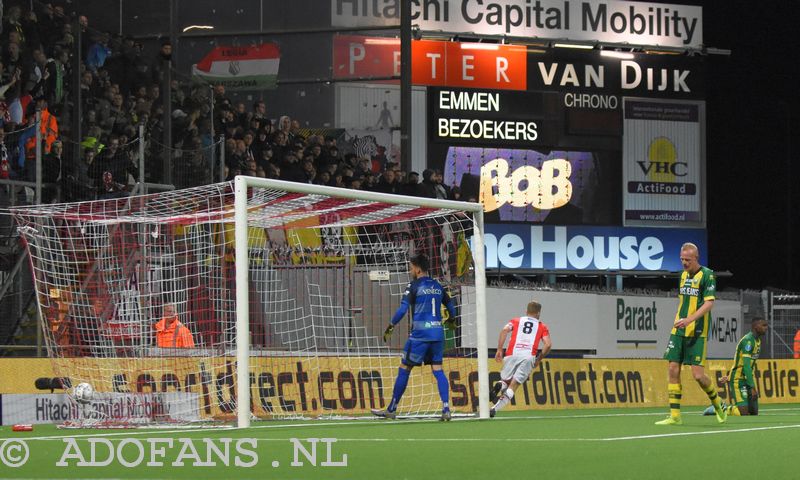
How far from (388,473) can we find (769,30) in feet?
120

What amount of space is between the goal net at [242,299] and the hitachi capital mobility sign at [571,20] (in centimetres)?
1288

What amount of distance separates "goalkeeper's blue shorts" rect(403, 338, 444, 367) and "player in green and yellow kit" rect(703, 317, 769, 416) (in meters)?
4.71

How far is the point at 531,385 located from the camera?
23656mm

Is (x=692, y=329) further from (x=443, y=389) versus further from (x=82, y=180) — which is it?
(x=82, y=180)

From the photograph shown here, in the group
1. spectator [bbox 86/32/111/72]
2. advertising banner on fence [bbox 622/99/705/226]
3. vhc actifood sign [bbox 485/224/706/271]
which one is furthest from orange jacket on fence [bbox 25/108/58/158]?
advertising banner on fence [bbox 622/99/705/226]

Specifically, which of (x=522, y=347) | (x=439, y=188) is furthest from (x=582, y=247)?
(x=522, y=347)

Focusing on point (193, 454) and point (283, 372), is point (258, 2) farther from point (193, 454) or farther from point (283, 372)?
point (193, 454)

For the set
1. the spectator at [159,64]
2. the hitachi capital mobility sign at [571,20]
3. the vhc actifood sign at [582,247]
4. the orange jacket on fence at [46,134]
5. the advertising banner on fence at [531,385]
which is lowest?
the advertising banner on fence at [531,385]

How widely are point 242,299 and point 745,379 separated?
26.5 feet

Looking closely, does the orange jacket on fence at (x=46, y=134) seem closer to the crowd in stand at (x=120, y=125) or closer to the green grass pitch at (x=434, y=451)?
the crowd in stand at (x=120, y=125)

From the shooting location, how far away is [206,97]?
25531 mm

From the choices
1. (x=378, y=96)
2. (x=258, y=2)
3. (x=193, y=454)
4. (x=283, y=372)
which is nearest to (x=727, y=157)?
(x=378, y=96)

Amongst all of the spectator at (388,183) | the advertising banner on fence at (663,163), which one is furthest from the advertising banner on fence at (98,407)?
the advertising banner on fence at (663,163)

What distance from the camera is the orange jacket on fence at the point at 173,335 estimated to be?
1915 cm
